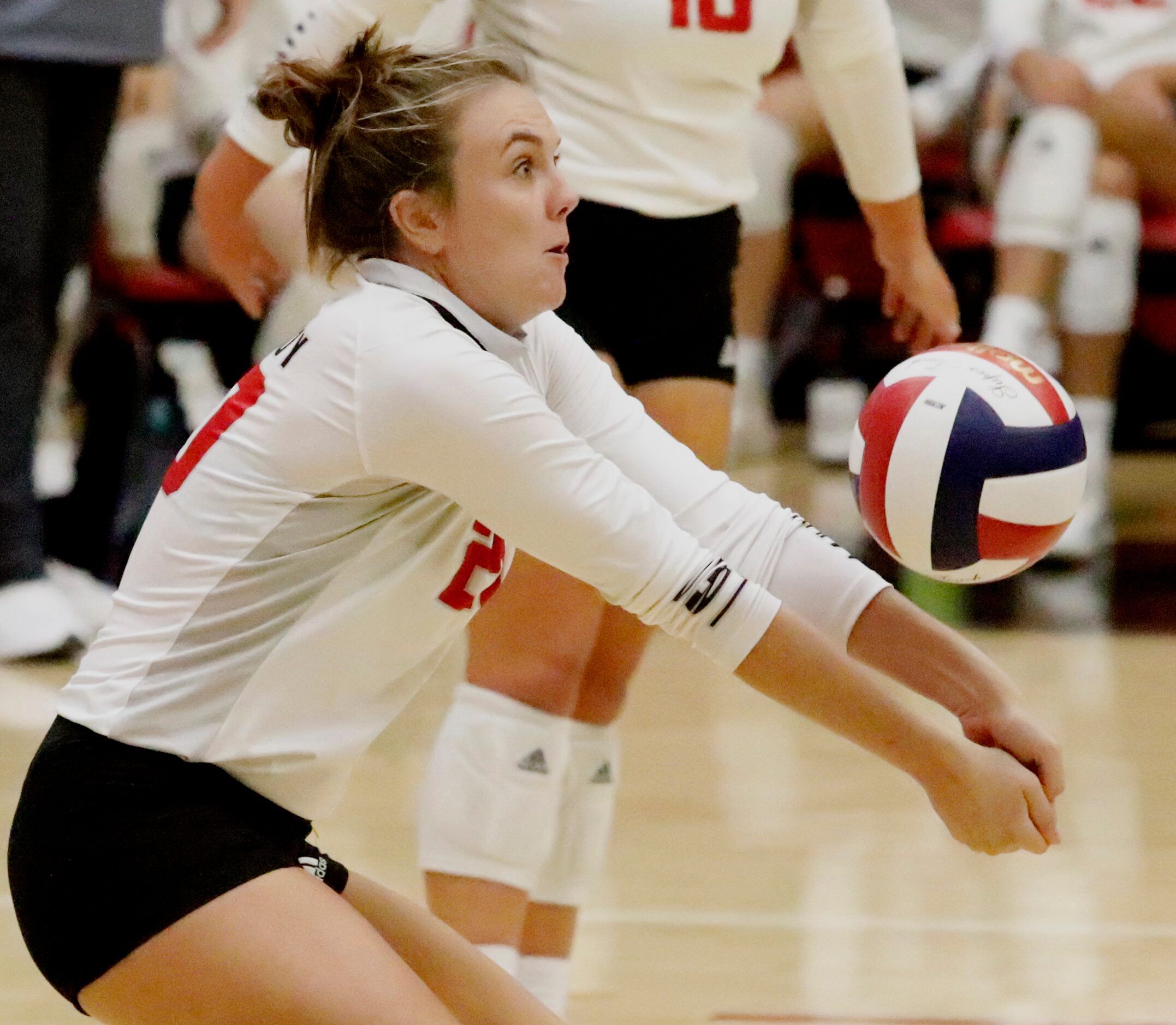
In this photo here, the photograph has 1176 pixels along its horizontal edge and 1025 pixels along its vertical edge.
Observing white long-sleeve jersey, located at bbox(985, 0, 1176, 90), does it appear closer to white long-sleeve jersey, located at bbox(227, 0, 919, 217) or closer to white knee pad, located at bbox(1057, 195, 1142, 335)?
white knee pad, located at bbox(1057, 195, 1142, 335)

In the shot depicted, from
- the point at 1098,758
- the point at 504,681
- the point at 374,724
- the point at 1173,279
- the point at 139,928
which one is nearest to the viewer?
the point at 139,928

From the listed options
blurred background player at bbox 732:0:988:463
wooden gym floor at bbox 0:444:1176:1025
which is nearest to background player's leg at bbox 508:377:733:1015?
wooden gym floor at bbox 0:444:1176:1025

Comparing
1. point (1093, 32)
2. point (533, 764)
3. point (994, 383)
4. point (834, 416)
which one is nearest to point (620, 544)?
point (994, 383)

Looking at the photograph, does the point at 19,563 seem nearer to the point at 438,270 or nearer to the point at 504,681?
the point at 504,681

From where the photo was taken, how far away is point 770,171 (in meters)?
5.09

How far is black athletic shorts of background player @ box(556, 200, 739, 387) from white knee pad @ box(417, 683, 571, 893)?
0.40m

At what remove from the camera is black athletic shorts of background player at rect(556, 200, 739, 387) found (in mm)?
2150

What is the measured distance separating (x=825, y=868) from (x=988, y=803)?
1.14 metres

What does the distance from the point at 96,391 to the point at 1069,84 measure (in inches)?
91.6

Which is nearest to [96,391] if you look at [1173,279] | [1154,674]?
[1154,674]

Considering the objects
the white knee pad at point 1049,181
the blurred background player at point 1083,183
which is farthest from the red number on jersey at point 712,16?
the white knee pad at point 1049,181

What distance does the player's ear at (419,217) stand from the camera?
1.61 m

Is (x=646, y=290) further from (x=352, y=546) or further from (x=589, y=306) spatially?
(x=352, y=546)

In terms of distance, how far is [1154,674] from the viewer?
11.7 feet
